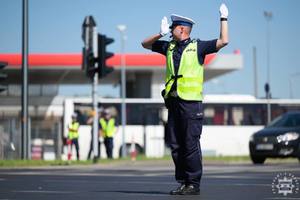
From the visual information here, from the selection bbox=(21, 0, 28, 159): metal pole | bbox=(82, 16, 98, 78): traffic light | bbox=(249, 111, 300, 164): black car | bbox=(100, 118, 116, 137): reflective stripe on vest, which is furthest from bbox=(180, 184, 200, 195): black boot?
bbox=(100, 118, 116, 137): reflective stripe on vest

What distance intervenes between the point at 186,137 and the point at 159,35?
117 cm

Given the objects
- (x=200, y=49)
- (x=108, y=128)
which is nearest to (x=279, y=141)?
(x=108, y=128)

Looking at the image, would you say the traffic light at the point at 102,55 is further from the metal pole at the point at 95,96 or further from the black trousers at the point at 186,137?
the black trousers at the point at 186,137

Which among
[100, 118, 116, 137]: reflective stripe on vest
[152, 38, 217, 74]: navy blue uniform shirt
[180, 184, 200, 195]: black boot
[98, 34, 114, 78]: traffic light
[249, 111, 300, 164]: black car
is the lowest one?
[180, 184, 200, 195]: black boot

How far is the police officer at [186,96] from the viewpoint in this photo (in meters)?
9.05

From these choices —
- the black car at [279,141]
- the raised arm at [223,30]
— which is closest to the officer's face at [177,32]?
the raised arm at [223,30]

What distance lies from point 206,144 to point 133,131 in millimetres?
3621

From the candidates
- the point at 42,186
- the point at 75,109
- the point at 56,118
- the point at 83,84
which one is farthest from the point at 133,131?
the point at 42,186

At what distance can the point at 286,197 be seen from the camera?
821cm

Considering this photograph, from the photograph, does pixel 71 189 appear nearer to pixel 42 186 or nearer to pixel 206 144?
pixel 42 186

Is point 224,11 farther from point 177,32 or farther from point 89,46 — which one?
point 89,46

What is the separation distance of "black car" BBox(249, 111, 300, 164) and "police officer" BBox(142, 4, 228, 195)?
51.8 ft

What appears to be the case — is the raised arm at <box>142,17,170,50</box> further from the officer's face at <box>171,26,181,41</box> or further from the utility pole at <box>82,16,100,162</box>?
the utility pole at <box>82,16,100,162</box>

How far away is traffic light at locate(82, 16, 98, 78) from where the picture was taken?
2402cm
